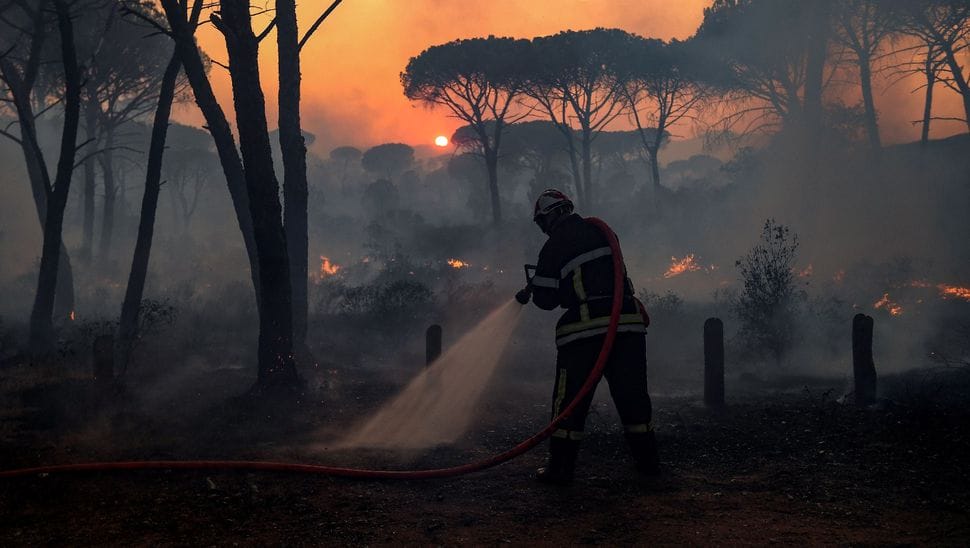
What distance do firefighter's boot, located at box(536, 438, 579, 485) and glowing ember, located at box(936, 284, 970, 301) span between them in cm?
1394

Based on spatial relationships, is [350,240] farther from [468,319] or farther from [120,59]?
[468,319]

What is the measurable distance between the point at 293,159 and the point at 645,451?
300 inches

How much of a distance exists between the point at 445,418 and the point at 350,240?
1387 inches

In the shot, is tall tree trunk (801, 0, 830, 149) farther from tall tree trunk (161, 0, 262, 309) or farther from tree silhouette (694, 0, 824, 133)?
tall tree trunk (161, 0, 262, 309)

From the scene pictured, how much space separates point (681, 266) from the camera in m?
22.3

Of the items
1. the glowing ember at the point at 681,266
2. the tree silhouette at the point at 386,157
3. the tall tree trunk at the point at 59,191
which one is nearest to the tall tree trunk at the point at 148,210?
the tall tree trunk at the point at 59,191

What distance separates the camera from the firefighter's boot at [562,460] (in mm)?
4832

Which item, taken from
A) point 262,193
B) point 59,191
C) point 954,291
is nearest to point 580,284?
point 262,193

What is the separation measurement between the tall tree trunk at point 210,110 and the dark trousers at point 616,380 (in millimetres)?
5260

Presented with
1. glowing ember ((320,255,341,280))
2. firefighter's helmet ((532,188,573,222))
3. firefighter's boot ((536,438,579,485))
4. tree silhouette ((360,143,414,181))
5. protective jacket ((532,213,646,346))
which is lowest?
firefighter's boot ((536,438,579,485))

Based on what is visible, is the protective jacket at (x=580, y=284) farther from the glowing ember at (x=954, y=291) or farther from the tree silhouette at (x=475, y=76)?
the tree silhouette at (x=475, y=76)

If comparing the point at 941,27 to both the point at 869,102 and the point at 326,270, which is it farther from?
the point at 326,270

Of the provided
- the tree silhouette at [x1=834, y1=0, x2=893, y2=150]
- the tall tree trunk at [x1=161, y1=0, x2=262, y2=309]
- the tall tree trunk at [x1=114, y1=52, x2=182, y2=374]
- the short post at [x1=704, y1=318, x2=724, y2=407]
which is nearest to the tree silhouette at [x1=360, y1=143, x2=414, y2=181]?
the tree silhouette at [x1=834, y1=0, x2=893, y2=150]

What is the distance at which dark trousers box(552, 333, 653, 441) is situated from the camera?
484 centimetres
